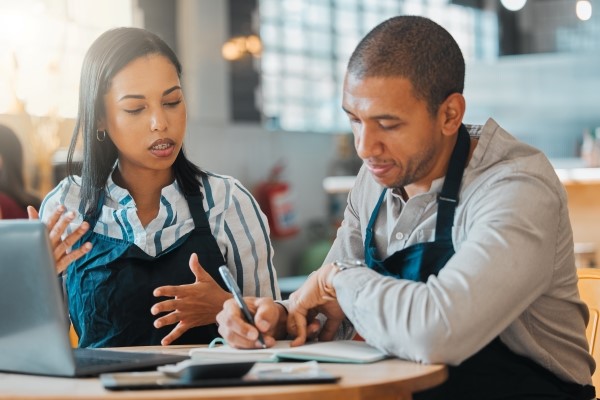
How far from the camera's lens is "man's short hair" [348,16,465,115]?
1824 millimetres

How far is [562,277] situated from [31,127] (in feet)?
18.8

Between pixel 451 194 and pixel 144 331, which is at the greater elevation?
pixel 451 194

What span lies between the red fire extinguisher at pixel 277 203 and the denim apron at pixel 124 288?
7.52 metres

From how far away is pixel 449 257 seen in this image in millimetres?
1858

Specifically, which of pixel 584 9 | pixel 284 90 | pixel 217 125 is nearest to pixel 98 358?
pixel 217 125

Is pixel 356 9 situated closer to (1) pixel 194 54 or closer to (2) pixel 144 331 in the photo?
(1) pixel 194 54

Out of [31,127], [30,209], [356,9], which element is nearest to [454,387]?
[30,209]

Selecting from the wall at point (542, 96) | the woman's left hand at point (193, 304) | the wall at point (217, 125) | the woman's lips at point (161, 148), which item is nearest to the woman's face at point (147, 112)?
the woman's lips at point (161, 148)

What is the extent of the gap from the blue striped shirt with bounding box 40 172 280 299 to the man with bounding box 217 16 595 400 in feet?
1.74

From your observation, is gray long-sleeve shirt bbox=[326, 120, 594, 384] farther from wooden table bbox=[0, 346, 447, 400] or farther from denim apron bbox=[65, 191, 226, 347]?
denim apron bbox=[65, 191, 226, 347]

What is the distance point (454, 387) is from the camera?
179cm

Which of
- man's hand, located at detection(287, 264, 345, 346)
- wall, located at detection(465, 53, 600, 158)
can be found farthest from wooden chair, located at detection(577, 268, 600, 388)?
wall, located at detection(465, 53, 600, 158)

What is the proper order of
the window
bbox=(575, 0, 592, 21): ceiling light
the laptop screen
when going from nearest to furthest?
the laptop screen
the window
bbox=(575, 0, 592, 21): ceiling light

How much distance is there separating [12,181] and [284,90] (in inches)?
243
